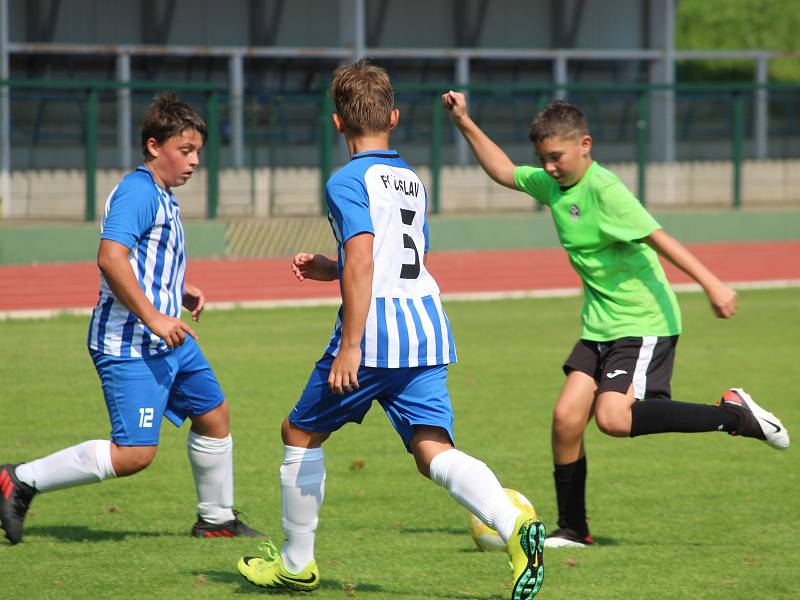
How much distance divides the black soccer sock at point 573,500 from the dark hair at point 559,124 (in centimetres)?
137

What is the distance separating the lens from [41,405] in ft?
29.3

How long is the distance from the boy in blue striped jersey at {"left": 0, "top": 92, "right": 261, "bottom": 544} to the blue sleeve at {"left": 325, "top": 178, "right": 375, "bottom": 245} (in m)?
1.04

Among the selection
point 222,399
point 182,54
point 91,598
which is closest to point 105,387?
point 222,399

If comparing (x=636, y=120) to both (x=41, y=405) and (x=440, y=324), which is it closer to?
(x=41, y=405)

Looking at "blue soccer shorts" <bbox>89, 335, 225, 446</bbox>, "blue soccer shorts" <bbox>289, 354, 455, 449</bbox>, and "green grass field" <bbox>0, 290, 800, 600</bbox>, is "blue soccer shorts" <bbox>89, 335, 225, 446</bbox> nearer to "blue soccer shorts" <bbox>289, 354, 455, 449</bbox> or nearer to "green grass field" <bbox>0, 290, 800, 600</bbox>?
"green grass field" <bbox>0, 290, 800, 600</bbox>

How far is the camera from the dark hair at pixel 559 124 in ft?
18.4

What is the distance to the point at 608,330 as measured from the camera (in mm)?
5703

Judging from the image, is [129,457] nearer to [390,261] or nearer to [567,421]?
[390,261]

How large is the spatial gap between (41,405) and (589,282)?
450cm

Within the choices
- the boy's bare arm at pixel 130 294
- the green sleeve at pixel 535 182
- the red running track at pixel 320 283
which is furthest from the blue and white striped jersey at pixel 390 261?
the red running track at pixel 320 283

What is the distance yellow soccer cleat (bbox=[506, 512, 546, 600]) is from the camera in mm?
4340

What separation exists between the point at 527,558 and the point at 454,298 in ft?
37.2

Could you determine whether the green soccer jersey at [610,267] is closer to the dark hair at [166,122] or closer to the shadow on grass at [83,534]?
the dark hair at [166,122]

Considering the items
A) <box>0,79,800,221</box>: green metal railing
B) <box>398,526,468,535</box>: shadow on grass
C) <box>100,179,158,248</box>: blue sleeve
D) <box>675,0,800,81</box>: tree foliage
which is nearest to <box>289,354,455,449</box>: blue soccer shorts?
<box>100,179,158,248</box>: blue sleeve
